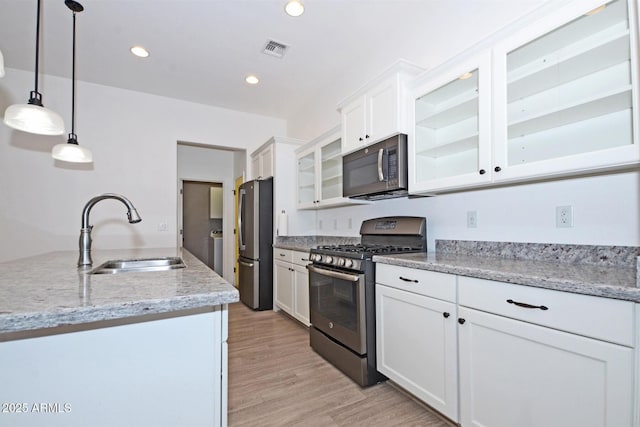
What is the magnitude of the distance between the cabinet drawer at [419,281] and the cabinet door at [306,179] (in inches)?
75.2

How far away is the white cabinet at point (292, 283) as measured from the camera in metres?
3.10

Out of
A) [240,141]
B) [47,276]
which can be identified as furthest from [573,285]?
[240,141]

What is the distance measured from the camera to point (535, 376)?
1189mm

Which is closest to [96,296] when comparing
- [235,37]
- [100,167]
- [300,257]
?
[300,257]

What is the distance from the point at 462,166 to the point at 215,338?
1.96 metres

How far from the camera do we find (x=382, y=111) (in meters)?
2.33

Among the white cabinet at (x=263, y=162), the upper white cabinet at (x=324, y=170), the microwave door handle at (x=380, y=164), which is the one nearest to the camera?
the microwave door handle at (x=380, y=164)

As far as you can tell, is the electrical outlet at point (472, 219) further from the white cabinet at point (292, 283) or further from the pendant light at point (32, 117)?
the pendant light at point (32, 117)

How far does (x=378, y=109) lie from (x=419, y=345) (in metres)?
1.75

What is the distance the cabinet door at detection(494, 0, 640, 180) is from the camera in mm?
1290

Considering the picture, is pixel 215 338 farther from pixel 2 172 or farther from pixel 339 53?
pixel 2 172

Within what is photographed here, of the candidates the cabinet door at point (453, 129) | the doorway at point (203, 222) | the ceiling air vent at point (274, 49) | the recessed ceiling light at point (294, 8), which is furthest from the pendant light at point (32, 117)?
the doorway at point (203, 222)

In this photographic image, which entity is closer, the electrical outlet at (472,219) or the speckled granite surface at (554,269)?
the speckled granite surface at (554,269)

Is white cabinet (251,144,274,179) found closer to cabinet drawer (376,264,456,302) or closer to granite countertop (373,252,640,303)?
cabinet drawer (376,264,456,302)
